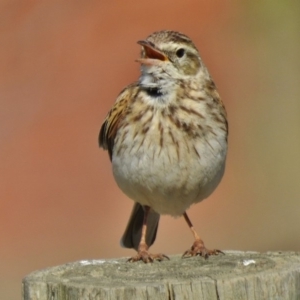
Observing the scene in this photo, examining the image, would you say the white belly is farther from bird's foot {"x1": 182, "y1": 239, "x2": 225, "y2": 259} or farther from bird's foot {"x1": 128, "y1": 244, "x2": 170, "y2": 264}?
bird's foot {"x1": 128, "y1": 244, "x2": 170, "y2": 264}

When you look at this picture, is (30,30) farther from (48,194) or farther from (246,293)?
(246,293)

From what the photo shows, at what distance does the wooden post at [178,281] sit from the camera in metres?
5.16

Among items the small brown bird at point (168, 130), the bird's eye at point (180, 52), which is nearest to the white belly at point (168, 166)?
the small brown bird at point (168, 130)

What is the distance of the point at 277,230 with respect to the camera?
13.2m

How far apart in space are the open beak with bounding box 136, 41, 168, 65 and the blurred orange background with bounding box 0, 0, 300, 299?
4.91m

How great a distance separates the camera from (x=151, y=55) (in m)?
7.28

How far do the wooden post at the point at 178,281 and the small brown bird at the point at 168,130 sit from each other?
1133 mm

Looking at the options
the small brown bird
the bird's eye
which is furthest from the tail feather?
the bird's eye

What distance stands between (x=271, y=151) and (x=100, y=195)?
9.78 ft

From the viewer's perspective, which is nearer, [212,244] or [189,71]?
[189,71]

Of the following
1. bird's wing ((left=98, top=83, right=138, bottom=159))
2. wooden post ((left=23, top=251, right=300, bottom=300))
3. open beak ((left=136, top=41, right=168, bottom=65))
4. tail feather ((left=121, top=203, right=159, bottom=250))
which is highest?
open beak ((left=136, top=41, right=168, bottom=65))

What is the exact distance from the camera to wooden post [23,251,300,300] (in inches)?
203

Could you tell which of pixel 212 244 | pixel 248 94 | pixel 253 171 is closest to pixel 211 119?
pixel 212 244

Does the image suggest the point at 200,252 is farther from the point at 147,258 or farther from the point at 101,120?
the point at 101,120
